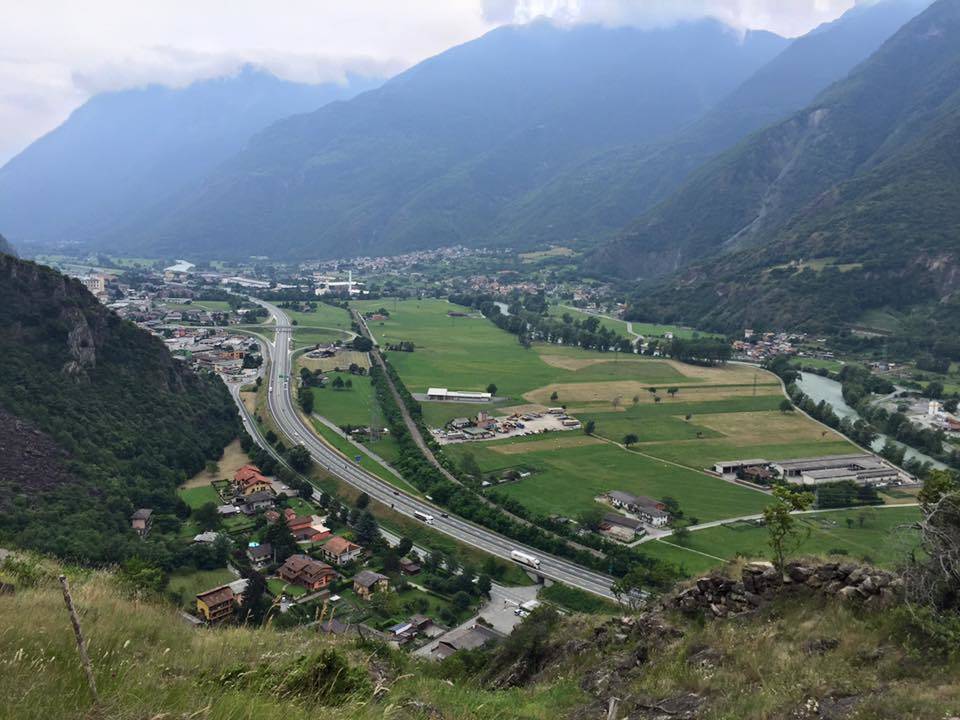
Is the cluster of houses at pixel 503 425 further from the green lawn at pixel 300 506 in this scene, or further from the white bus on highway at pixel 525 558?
the white bus on highway at pixel 525 558

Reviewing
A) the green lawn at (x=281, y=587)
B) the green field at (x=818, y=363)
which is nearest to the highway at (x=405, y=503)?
the green lawn at (x=281, y=587)

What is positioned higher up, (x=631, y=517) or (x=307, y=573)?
(x=307, y=573)

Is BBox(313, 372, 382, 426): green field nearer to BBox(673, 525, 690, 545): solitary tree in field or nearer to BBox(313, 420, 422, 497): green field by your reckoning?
BBox(313, 420, 422, 497): green field

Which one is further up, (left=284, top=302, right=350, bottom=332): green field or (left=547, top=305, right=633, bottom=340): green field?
(left=284, top=302, right=350, bottom=332): green field

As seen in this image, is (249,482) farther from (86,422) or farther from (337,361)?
(337,361)

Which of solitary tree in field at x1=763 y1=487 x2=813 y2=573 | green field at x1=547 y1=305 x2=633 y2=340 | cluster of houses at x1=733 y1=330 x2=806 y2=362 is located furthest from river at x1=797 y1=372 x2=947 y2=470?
solitary tree in field at x1=763 y1=487 x2=813 y2=573

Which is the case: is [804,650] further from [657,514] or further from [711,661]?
[657,514]

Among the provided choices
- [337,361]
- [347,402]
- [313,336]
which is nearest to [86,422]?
[347,402]
